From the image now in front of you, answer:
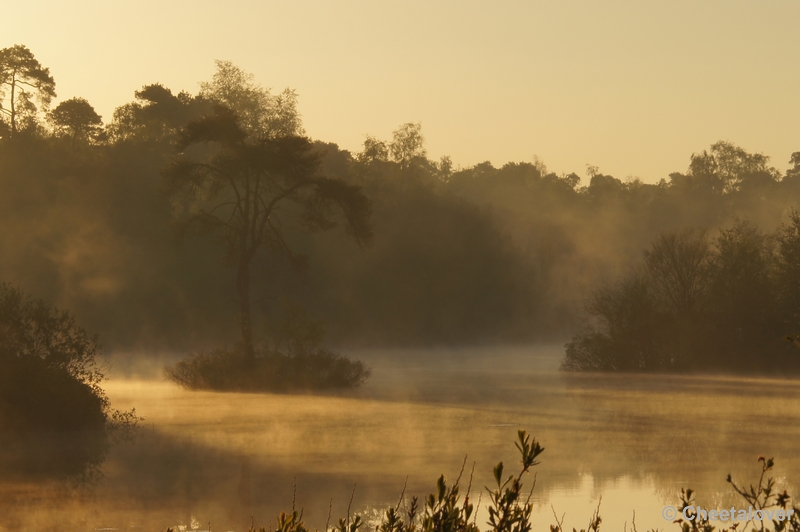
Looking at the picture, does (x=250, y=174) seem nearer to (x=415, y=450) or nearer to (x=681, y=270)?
(x=681, y=270)

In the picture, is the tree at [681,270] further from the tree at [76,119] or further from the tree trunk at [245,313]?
the tree at [76,119]

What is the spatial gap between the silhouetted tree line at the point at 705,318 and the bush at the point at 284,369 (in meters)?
9.59

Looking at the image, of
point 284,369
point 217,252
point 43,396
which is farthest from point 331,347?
point 43,396

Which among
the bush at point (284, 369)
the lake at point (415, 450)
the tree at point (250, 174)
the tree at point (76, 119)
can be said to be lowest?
the lake at point (415, 450)

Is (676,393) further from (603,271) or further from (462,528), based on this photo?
(603,271)

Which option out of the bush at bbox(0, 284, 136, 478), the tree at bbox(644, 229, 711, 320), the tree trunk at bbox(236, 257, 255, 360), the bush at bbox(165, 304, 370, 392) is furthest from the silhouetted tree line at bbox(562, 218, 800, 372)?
the bush at bbox(0, 284, 136, 478)

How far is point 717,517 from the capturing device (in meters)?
10.3

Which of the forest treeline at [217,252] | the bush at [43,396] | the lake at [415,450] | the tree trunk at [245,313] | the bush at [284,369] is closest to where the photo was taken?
the lake at [415,450]

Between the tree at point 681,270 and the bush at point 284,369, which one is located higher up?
the tree at point 681,270

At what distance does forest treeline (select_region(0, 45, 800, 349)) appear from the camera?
49.6 metres

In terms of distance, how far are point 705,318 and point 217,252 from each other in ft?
79.8

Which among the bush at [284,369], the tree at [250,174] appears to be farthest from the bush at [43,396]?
the tree at [250,174]

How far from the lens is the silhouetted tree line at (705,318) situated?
34656 mm

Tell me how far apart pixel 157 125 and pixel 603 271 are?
137ft
